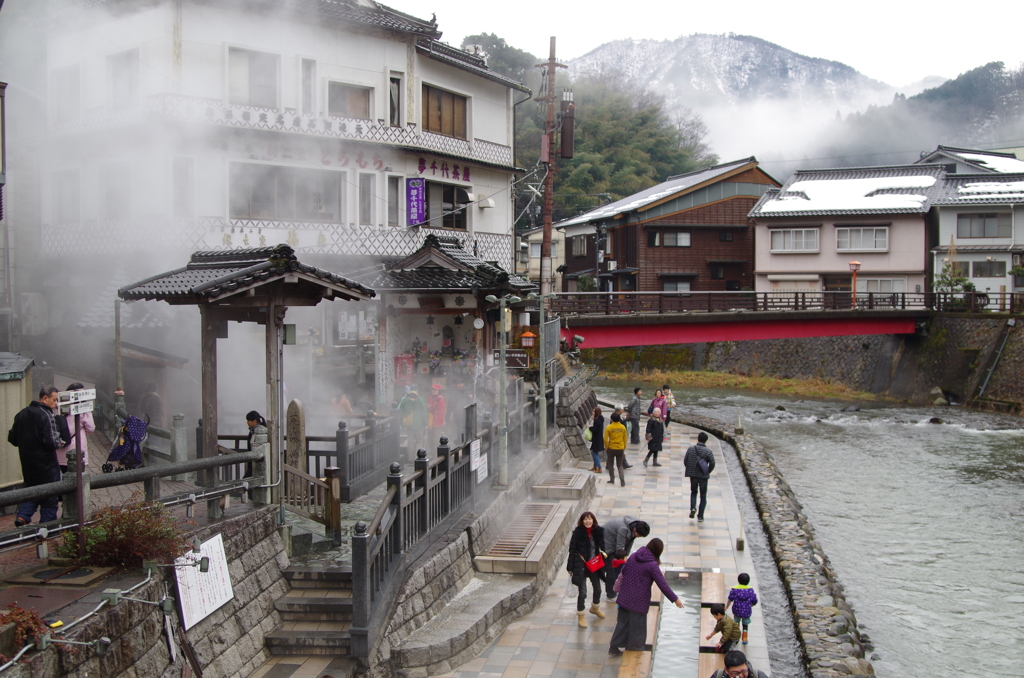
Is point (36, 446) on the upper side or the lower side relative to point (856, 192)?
lower

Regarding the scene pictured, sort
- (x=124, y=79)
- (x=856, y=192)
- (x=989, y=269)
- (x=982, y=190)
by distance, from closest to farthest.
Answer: (x=124, y=79)
(x=989, y=269)
(x=982, y=190)
(x=856, y=192)

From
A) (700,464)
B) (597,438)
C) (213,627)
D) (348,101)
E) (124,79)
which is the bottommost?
(597,438)

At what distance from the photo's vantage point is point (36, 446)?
895cm

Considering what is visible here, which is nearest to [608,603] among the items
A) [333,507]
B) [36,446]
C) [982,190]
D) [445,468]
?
[445,468]

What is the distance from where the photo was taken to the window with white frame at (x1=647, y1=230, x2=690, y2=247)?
→ 168 feet

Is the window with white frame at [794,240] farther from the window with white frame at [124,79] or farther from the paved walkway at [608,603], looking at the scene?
the window with white frame at [124,79]

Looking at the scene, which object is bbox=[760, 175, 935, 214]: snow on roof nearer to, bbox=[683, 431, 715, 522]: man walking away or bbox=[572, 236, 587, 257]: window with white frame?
bbox=[572, 236, 587, 257]: window with white frame

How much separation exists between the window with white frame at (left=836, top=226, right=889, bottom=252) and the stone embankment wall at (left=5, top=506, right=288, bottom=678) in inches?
1659

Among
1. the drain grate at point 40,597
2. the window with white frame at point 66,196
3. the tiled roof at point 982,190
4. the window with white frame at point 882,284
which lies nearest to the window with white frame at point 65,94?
the window with white frame at point 66,196

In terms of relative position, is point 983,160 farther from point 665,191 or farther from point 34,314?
point 34,314

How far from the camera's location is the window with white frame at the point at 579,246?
2325 inches

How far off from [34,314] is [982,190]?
145ft

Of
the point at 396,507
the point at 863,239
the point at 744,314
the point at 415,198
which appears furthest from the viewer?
the point at 863,239

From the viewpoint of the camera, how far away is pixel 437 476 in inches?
448
